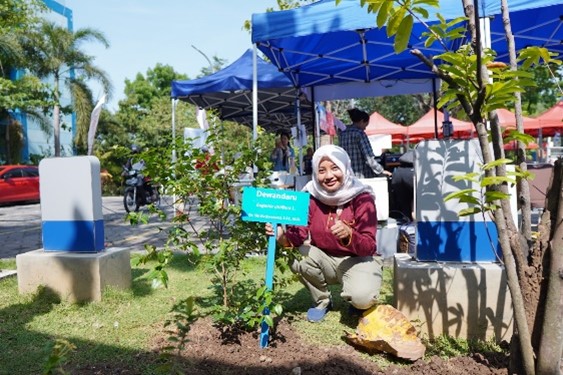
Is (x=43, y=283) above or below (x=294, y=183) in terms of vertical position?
below

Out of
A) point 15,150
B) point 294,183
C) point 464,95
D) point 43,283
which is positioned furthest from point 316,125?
point 15,150

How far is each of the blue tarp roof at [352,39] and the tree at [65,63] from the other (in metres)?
15.6

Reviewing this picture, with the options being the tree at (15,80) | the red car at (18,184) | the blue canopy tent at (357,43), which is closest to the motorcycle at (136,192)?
the tree at (15,80)

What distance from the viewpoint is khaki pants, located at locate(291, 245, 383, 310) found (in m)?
3.15

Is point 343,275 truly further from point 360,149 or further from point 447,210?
point 360,149

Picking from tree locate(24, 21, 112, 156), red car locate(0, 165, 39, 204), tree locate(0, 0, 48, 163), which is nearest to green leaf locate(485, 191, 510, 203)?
tree locate(0, 0, 48, 163)

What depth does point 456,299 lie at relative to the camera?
2955 millimetres

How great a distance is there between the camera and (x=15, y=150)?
23.1 m

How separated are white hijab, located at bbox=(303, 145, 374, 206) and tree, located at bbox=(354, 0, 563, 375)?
1.05 metres

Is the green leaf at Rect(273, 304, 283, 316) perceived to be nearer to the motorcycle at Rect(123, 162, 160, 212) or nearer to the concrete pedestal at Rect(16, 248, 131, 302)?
the concrete pedestal at Rect(16, 248, 131, 302)

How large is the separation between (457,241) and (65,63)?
23.1 metres

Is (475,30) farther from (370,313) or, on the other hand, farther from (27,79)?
(27,79)

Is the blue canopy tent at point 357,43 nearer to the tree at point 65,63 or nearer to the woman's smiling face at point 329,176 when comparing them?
the woman's smiling face at point 329,176

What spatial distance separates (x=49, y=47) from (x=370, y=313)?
22530 mm
